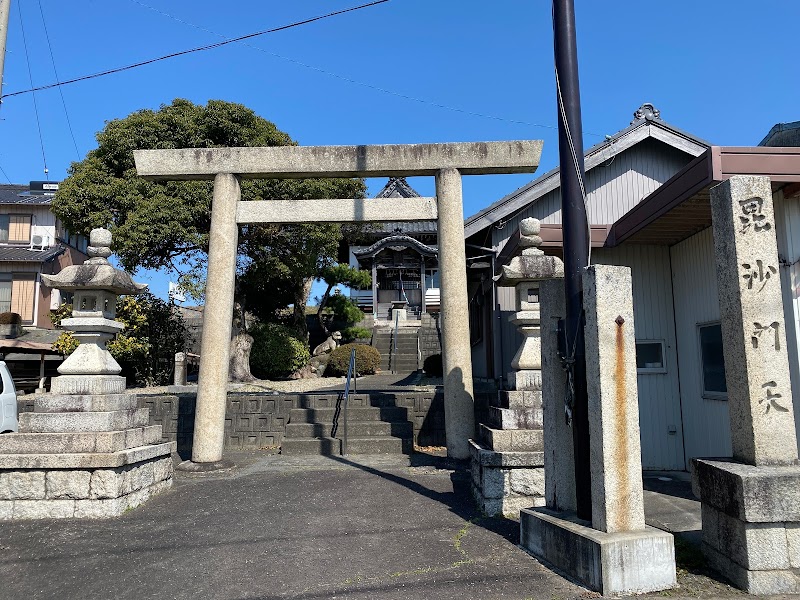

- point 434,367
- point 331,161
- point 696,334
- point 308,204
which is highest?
point 331,161

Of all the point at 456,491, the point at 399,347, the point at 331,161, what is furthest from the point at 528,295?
the point at 399,347

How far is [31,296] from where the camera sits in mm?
23766

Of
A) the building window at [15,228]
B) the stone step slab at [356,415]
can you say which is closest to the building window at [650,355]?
the stone step slab at [356,415]

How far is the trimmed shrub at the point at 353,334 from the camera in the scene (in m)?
22.4

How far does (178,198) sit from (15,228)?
50.8ft

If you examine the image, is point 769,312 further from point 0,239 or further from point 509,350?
point 0,239

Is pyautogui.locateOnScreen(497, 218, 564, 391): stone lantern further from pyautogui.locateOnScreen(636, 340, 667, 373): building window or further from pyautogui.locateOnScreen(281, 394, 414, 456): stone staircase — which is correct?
pyautogui.locateOnScreen(281, 394, 414, 456): stone staircase

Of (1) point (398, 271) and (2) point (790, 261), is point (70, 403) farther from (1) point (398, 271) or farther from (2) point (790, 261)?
(1) point (398, 271)

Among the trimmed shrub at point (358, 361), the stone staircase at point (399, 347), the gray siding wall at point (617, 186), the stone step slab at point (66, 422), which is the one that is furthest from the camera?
the stone staircase at point (399, 347)

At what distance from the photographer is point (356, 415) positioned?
373 inches

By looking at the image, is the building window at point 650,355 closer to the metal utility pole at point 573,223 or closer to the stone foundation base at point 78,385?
the metal utility pole at point 573,223

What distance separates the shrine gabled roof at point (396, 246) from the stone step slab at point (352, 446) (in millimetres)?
16728

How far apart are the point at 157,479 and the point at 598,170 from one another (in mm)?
9263

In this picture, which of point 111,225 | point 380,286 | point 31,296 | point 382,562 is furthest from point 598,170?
point 31,296
